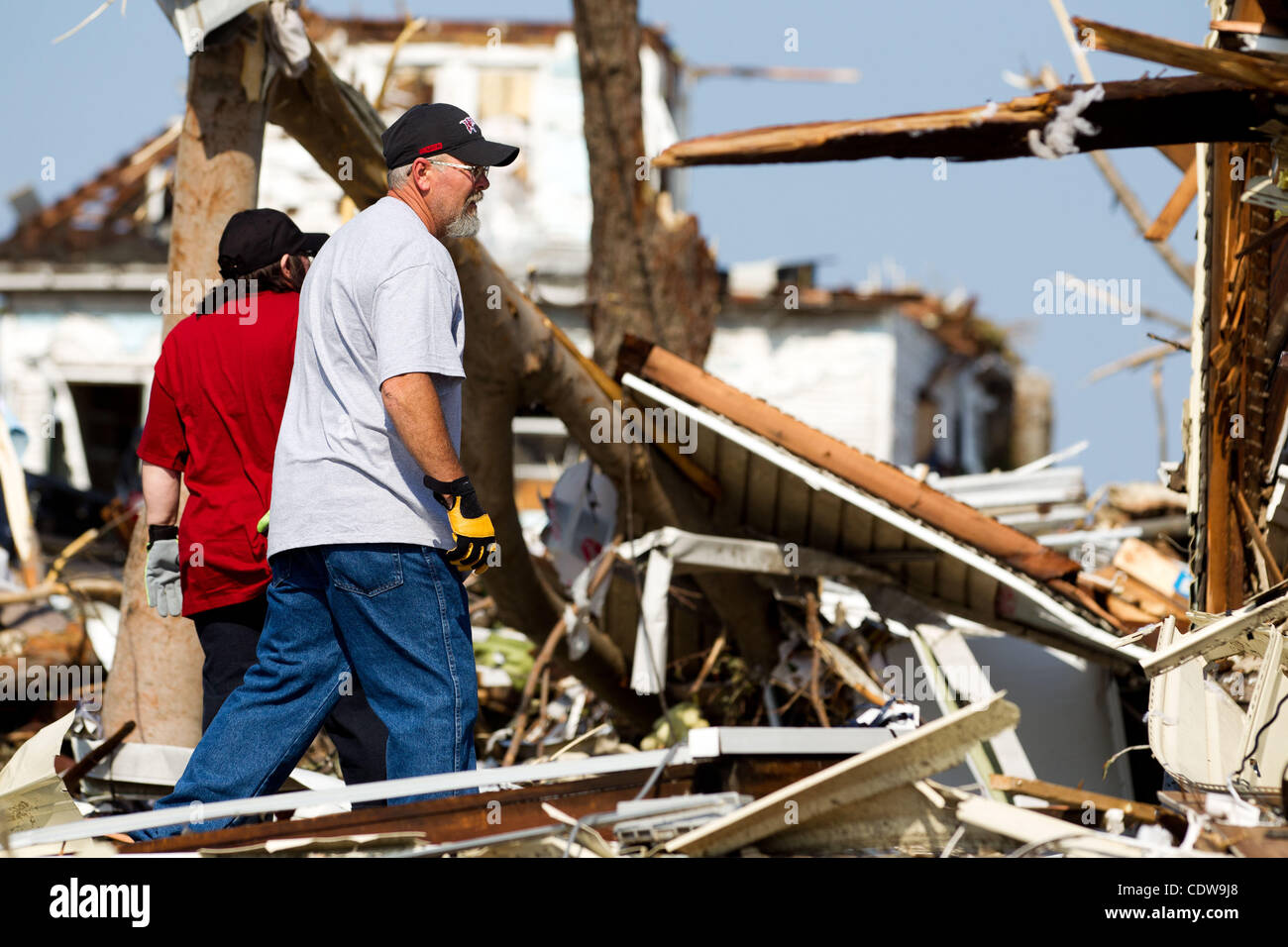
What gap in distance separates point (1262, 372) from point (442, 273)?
3.20 meters

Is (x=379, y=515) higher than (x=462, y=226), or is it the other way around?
(x=462, y=226)

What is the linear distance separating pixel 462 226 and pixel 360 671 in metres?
1.22

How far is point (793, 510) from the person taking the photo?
588 cm

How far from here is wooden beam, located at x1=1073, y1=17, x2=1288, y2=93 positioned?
334 centimetres

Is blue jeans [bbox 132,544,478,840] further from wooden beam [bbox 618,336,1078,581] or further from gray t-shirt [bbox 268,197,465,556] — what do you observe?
wooden beam [bbox 618,336,1078,581]

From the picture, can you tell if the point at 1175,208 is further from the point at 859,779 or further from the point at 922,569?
the point at 859,779

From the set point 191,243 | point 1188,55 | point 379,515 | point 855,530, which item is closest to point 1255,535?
point 855,530

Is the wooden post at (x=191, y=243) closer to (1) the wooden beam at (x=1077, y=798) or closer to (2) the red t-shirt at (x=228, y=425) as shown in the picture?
(2) the red t-shirt at (x=228, y=425)

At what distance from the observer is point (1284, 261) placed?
4676 mm

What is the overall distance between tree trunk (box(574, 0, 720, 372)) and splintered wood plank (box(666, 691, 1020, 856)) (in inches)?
236

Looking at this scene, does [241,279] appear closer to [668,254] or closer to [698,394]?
[698,394]

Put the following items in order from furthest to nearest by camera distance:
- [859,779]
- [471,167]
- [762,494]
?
[762,494]
[471,167]
[859,779]

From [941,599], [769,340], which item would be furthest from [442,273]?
[769,340]
